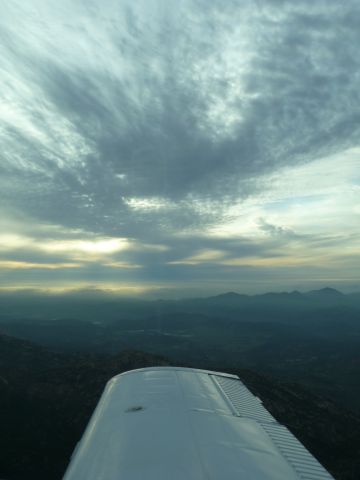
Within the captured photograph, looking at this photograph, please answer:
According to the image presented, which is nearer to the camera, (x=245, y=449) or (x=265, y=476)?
(x=265, y=476)

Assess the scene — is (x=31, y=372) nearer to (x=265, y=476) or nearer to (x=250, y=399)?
(x=250, y=399)

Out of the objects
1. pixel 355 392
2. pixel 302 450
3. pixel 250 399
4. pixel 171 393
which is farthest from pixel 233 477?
pixel 355 392

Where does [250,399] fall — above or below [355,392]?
above

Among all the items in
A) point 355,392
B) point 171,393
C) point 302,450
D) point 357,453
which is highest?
point 171,393

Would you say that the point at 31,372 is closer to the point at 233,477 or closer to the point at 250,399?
the point at 250,399

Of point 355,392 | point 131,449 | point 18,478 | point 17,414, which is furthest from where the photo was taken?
point 355,392

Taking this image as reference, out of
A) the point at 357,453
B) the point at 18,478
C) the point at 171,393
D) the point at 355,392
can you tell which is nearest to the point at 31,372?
the point at 18,478

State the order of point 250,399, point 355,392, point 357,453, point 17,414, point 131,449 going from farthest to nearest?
1. point 355,392
2. point 17,414
3. point 357,453
4. point 250,399
5. point 131,449
